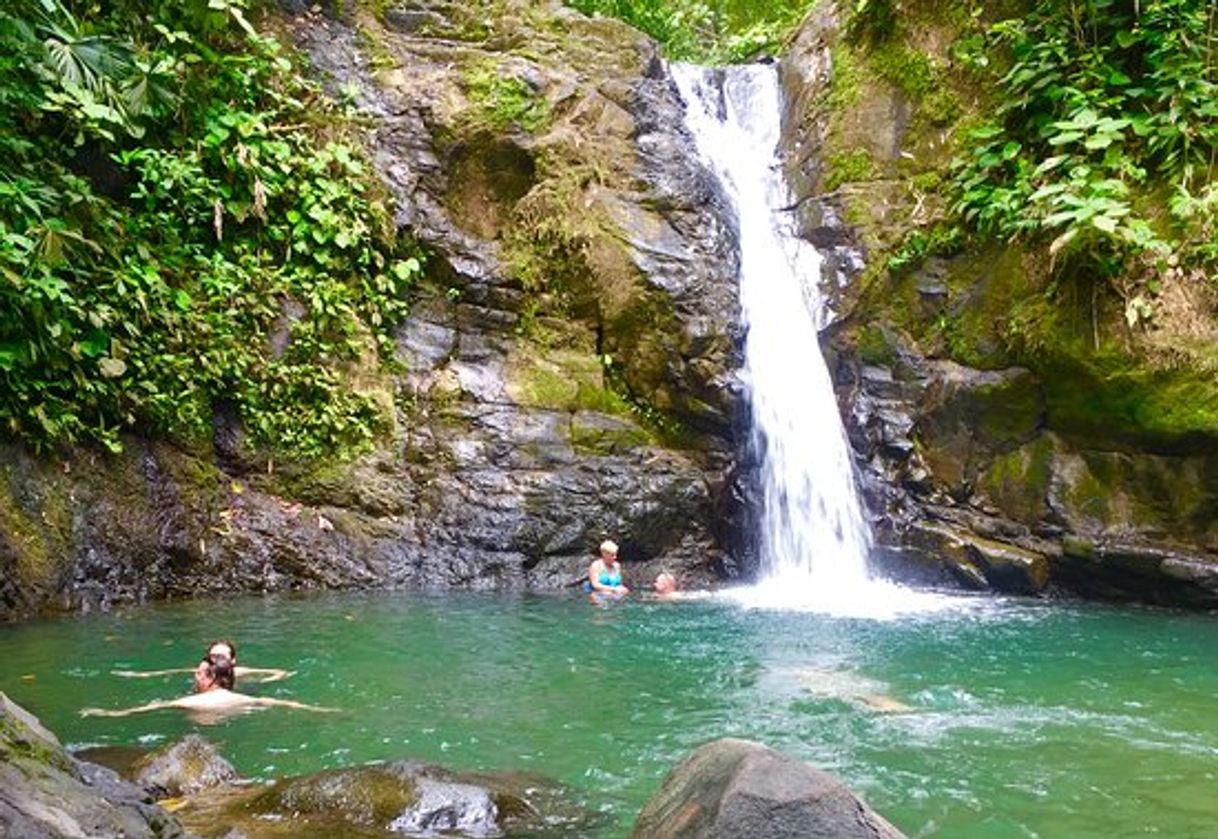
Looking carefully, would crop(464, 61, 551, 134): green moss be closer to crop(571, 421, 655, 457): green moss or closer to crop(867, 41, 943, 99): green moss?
crop(571, 421, 655, 457): green moss

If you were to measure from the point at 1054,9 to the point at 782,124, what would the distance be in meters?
4.07

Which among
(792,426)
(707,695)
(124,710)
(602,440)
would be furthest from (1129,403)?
(124,710)

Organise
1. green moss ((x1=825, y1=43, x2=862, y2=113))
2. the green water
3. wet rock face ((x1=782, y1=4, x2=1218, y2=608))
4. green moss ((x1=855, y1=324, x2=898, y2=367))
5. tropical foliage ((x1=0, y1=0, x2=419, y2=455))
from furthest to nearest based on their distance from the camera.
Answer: green moss ((x1=825, y1=43, x2=862, y2=113))
green moss ((x1=855, y1=324, x2=898, y2=367))
wet rock face ((x1=782, y1=4, x2=1218, y2=608))
tropical foliage ((x1=0, y1=0, x2=419, y2=455))
the green water

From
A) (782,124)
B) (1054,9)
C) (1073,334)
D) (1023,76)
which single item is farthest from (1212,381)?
(782,124)

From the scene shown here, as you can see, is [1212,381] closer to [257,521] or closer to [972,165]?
[972,165]

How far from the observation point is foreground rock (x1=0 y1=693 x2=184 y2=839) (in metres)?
2.73

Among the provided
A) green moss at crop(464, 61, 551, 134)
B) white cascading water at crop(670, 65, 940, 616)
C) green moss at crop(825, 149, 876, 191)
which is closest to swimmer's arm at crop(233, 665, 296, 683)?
white cascading water at crop(670, 65, 940, 616)

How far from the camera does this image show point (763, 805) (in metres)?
3.00

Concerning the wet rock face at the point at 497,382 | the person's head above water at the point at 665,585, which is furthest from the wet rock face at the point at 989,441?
the person's head above water at the point at 665,585

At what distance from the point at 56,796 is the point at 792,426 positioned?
10.1 m

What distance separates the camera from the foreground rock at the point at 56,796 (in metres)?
2.73

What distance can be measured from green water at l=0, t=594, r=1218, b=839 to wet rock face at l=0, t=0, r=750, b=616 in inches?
38.1

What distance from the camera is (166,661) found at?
734 cm

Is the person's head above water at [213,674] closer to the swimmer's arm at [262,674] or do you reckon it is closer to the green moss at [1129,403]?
the swimmer's arm at [262,674]
